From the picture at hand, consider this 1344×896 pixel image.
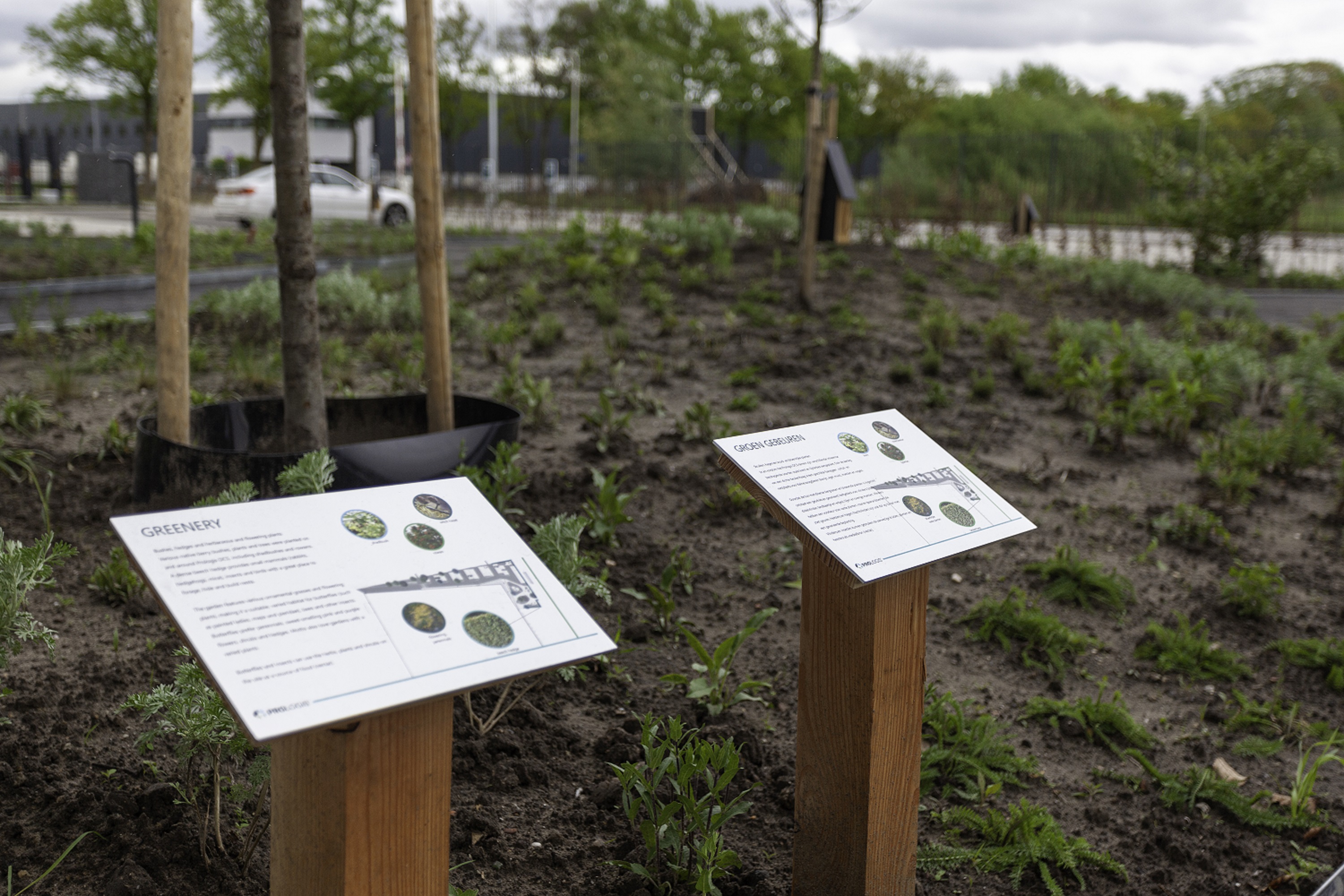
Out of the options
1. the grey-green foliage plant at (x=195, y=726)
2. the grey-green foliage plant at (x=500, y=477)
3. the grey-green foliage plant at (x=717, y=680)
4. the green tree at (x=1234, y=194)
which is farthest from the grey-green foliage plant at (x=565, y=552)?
the green tree at (x=1234, y=194)

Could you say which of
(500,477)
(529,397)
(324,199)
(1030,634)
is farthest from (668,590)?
(324,199)

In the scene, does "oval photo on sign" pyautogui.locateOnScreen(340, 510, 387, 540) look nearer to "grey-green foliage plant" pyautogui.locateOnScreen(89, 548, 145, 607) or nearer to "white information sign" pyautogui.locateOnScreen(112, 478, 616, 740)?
"white information sign" pyautogui.locateOnScreen(112, 478, 616, 740)

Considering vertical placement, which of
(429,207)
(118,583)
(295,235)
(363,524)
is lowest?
(118,583)

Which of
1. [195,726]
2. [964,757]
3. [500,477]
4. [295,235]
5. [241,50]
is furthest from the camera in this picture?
[241,50]

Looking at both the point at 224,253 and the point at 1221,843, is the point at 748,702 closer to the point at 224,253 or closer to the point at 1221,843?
the point at 1221,843

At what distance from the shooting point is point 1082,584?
3939 mm

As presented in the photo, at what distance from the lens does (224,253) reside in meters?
10.6

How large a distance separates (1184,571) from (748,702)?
224 cm

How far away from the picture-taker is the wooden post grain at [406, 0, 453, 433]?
376 cm

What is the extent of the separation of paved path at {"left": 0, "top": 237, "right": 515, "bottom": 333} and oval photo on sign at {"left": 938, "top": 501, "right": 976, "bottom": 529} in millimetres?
5147

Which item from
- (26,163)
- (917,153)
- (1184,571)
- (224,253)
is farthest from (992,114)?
(1184,571)

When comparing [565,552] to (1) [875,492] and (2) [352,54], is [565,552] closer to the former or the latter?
(1) [875,492]

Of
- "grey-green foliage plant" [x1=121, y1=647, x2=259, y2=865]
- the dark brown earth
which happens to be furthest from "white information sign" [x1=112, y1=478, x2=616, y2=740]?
the dark brown earth

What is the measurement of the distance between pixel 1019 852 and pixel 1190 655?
145 centimetres
